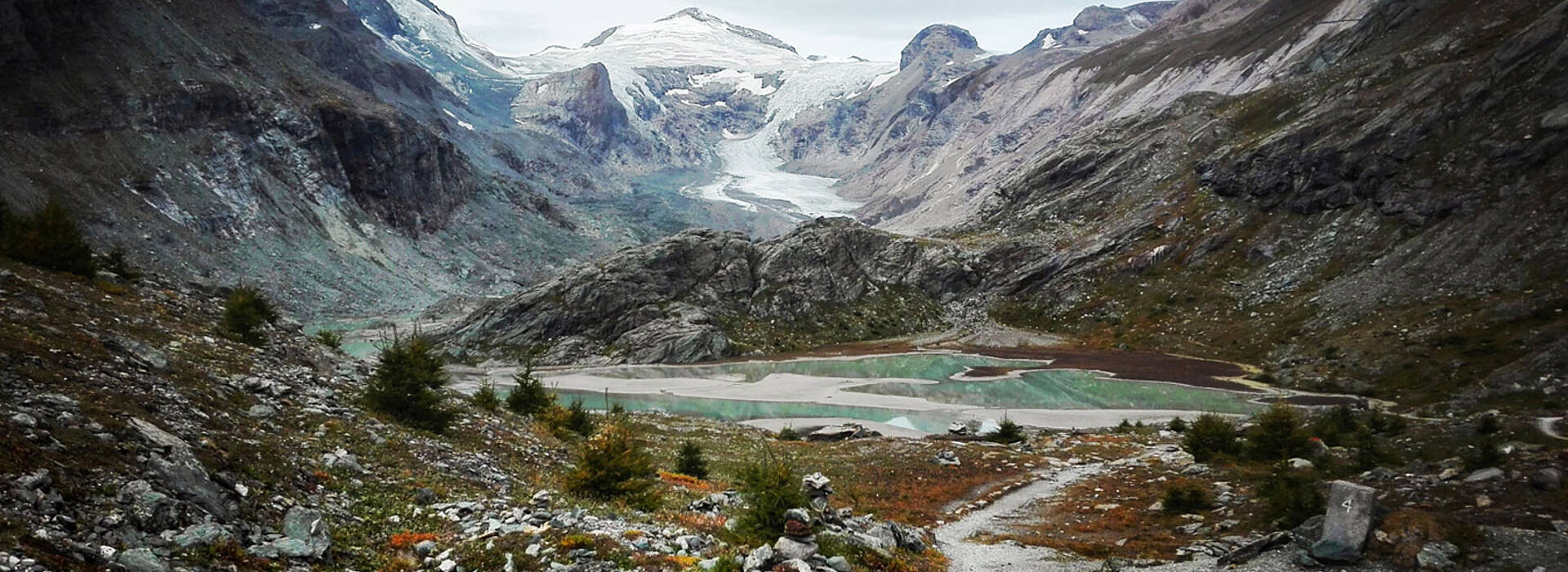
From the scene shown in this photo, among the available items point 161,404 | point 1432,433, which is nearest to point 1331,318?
point 1432,433

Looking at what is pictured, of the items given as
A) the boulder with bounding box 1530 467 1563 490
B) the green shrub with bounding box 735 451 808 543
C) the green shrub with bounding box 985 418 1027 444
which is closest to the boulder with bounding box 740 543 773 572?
the green shrub with bounding box 735 451 808 543

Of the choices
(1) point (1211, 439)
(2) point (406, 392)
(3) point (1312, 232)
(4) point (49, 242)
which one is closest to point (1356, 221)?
(3) point (1312, 232)

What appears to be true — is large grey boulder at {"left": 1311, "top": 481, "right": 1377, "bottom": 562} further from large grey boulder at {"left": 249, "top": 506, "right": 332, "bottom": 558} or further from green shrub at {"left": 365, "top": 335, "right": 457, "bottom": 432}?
green shrub at {"left": 365, "top": 335, "right": 457, "bottom": 432}

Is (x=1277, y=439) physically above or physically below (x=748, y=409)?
above

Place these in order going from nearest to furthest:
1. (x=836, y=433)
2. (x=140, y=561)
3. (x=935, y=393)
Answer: (x=140, y=561), (x=836, y=433), (x=935, y=393)

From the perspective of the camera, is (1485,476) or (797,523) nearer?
(797,523)

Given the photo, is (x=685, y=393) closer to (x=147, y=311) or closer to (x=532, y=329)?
(x=532, y=329)

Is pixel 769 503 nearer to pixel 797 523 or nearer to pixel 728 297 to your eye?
pixel 797 523
